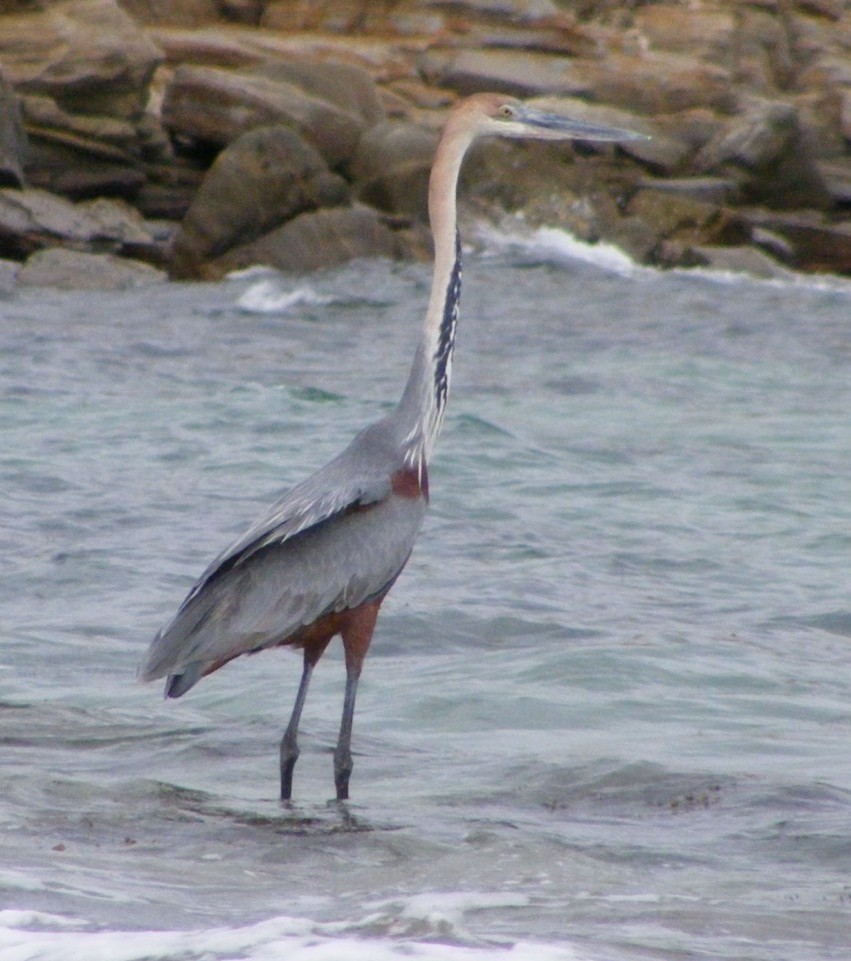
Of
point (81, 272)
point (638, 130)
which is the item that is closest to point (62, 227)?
point (81, 272)

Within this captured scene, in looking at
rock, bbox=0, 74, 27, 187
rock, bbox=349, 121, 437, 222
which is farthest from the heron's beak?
rock, bbox=349, 121, 437, 222

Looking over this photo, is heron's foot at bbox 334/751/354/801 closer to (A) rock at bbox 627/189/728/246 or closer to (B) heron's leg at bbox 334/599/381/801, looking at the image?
(B) heron's leg at bbox 334/599/381/801

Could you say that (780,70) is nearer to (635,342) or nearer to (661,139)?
(661,139)

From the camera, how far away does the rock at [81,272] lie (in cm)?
2000

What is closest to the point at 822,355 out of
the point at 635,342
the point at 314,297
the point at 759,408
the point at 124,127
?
the point at 635,342

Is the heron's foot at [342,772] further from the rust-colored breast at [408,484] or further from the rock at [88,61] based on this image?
the rock at [88,61]

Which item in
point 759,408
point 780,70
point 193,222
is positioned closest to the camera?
point 759,408

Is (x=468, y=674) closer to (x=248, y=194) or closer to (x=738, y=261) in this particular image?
(x=248, y=194)

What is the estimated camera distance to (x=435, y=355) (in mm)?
6625

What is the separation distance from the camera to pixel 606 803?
5.77 m

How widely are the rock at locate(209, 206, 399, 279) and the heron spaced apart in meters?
15.0

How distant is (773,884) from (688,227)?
20839 millimetres

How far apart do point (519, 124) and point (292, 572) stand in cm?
239

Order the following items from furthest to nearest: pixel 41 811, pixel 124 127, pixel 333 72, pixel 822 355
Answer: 1. pixel 333 72
2. pixel 124 127
3. pixel 822 355
4. pixel 41 811
